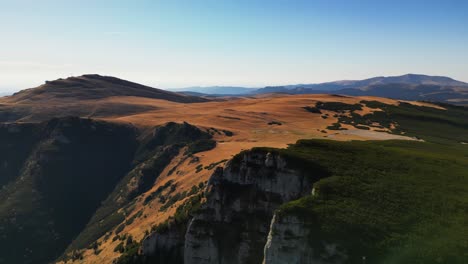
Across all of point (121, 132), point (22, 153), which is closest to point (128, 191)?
point (121, 132)

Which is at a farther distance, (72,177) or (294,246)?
(72,177)

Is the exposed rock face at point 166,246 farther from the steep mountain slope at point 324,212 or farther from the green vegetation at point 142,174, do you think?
the green vegetation at point 142,174

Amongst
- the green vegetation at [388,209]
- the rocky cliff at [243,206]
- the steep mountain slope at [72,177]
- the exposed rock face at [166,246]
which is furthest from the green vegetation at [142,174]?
the green vegetation at [388,209]

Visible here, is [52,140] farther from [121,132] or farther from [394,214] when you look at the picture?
[394,214]

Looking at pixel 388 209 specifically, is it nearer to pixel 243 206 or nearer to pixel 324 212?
pixel 324 212

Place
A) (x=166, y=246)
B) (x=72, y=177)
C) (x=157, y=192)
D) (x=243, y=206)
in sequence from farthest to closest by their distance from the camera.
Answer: (x=72, y=177)
(x=157, y=192)
(x=166, y=246)
(x=243, y=206)

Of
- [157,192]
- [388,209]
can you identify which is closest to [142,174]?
[157,192]
